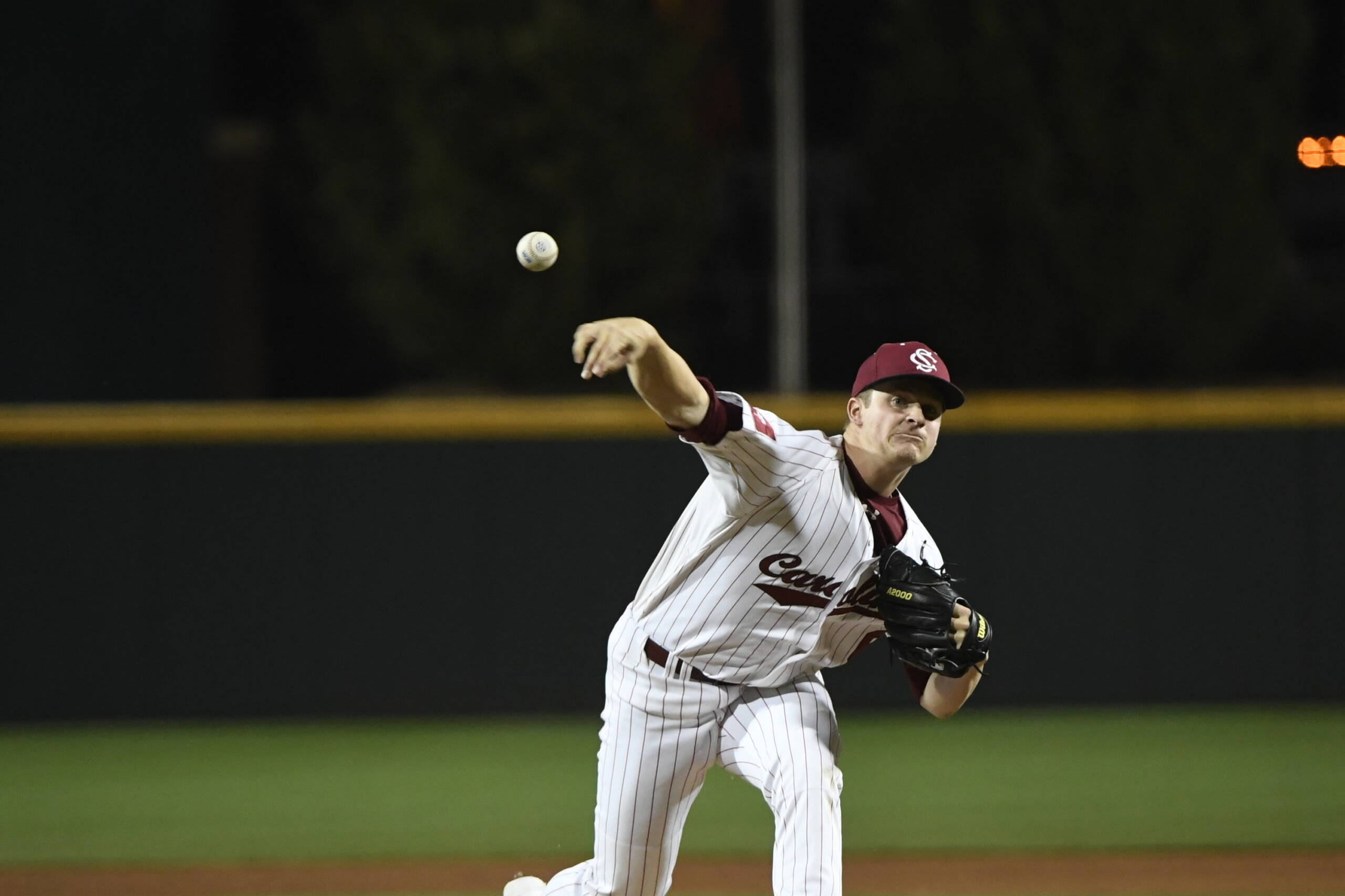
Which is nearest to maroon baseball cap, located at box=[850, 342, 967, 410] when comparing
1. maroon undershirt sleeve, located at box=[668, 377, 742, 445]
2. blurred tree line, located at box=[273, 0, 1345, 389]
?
maroon undershirt sleeve, located at box=[668, 377, 742, 445]

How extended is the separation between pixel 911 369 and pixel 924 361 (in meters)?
0.05

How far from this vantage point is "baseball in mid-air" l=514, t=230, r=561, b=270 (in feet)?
10.3

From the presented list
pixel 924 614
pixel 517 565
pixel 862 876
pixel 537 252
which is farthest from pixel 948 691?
pixel 517 565

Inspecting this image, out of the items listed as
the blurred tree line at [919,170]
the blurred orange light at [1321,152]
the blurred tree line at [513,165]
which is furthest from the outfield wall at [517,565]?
the blurred orange light at [1321,152]

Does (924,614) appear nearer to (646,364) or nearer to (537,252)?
(646,364)

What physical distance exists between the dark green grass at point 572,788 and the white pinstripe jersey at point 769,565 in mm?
2316

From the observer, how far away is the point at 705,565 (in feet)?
11.8

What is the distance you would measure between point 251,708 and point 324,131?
8015mm

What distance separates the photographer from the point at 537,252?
3.16 meters

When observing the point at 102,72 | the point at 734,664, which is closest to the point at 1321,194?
the point at 102,72

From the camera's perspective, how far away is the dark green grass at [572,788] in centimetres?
594

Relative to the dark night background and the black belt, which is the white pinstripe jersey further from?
the dark night background

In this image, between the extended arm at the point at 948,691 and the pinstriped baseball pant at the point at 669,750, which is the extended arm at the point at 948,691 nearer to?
the extended arm at the point at 948,691

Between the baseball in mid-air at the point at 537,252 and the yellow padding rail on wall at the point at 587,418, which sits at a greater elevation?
the baseball in mid-air at the point at 537,252
